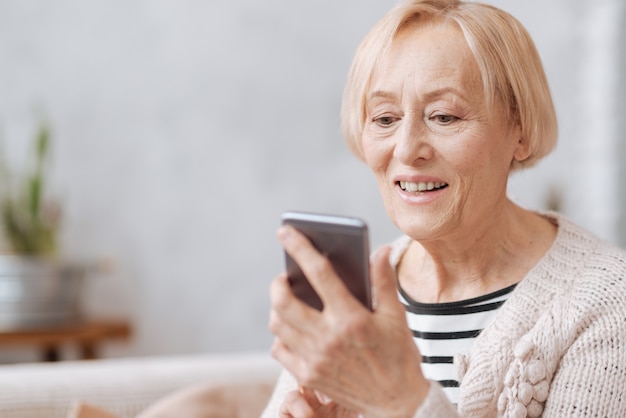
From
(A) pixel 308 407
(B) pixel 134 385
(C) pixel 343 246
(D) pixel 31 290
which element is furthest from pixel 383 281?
(D) pixel 31 290

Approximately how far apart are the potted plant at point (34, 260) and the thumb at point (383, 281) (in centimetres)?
228

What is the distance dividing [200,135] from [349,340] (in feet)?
8.79

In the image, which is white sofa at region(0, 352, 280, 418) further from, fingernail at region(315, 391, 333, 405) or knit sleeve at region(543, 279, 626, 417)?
knit sleeve at region(543, 279, 626, 417)

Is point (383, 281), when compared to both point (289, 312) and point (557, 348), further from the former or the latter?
point (557, 348)

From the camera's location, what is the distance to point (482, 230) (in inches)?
54.9

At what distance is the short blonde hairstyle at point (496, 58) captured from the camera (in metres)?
1.31

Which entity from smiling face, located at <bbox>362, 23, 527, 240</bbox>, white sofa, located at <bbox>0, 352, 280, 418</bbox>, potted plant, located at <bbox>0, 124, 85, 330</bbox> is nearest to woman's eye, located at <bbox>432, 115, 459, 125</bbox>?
smiling face, located at <bbox>362, 23, 527, 240</bbox>

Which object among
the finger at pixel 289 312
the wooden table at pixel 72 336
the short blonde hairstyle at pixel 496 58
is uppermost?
the short blonde hairstyle at pixel 496 58

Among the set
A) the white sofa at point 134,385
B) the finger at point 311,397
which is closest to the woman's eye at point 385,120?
the finger at point 311,397

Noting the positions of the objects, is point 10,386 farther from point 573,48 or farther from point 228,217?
point 573,48

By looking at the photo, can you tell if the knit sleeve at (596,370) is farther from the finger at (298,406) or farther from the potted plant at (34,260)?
the potted plant at (34,260)

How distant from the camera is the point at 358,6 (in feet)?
11.9

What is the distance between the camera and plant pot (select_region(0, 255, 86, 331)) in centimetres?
311

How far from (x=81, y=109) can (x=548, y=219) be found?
2.47 meters
